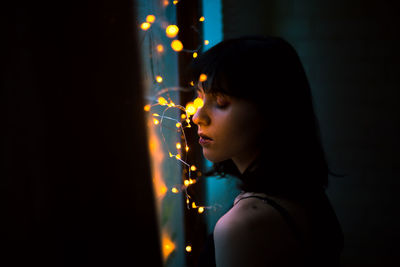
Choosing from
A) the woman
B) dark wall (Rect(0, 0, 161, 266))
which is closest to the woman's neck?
the woman

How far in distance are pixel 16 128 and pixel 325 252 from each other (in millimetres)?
808

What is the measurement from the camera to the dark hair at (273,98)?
2.08 ft

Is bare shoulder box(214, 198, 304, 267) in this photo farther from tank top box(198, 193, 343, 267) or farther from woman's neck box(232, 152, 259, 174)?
woman's neck box(232, 152, 259, 174)

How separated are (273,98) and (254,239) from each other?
377 mm

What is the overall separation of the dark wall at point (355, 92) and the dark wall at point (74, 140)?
51.5 inches

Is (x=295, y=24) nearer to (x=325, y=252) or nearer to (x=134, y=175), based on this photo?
(x=325, y=252)

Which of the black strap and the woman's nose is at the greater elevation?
the woman's nose

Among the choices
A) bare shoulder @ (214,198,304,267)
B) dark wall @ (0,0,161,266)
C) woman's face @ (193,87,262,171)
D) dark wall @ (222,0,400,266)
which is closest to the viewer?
dark wall @ (0,0,161,266)

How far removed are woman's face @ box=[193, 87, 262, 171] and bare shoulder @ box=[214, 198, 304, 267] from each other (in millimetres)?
186

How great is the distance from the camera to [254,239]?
0.54 m

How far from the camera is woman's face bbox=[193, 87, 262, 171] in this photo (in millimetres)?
643

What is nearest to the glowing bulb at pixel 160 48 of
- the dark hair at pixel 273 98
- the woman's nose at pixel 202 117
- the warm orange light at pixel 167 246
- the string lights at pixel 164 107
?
the string lights at pixel 164 107

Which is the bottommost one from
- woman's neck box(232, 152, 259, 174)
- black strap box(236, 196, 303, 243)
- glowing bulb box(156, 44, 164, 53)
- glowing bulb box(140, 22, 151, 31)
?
black strap box(236, 196, 303, 243)

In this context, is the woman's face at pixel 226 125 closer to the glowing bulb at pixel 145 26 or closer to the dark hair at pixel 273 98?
the dark hair at pixel 273 98
